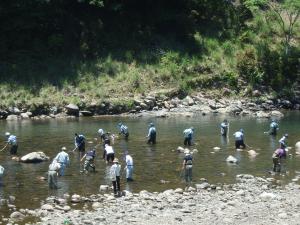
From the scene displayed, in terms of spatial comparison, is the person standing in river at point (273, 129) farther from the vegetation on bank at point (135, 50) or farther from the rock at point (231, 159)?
the vegetation on bank at point (135, 50)

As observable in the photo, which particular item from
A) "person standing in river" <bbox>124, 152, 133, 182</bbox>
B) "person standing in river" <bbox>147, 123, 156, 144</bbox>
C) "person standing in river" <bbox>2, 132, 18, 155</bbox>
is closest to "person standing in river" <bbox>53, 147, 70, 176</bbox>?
"person standing in river" <bbox>124, 152, 133, 182</bbox>

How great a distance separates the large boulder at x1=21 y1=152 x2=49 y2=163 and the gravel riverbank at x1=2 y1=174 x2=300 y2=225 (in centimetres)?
1010

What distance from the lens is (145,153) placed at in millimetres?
44875

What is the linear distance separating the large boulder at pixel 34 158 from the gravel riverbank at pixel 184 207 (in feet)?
33.1

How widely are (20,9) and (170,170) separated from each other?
41.7 m

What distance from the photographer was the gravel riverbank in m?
26.9

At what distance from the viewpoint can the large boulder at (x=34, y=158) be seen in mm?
41125

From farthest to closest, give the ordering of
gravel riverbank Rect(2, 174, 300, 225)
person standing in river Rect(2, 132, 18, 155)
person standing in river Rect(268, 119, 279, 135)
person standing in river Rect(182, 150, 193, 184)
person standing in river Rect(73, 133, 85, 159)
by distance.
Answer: person standing in river Rect(268, 119, 279, 135) < person standing in river Rect(73, 133, 85, 159) < person standing in river Rect(2, 132, 18, 155) < person standing in river Rect(182, 150, 193, 184) < gravel riverbank Rect(2, 174, 300, 225)

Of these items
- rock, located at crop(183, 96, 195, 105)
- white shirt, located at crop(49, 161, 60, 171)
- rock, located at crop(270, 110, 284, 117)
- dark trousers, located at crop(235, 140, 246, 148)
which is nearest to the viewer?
white shirt, located at crop(49, 161, 60, 171)

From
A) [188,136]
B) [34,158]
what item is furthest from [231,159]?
[34,158]

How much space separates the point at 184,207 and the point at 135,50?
4977cm

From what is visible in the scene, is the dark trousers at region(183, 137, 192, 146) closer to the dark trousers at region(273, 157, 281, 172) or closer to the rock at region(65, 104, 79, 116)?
the dark trousers at region(273, 157, 281, 172)

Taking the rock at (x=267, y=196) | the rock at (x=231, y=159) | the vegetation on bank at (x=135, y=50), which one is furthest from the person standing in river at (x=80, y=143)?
the vegetation on bank at (x=135, y=50)

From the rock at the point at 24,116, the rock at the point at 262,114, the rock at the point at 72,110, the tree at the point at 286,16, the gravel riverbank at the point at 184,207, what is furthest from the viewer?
the tree at the point at 286,16
